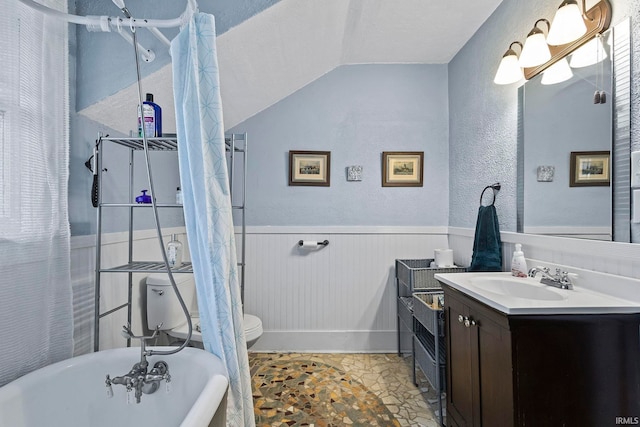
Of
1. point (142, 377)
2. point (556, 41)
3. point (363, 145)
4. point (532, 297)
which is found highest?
point (556, 41)

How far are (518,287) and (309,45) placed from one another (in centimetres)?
197

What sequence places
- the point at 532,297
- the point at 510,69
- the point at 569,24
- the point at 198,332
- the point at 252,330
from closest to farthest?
1. the point at 569,24
2. the point at 532,297
3. the point at 510,69
4. the point at 198,332
5. the point at 252,330

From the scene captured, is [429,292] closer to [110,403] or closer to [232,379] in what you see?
[232,379]

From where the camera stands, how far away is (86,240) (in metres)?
1.51

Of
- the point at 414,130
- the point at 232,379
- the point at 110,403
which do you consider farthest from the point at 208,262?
the point at 414,130

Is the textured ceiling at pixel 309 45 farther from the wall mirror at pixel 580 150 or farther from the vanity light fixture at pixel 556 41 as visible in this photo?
the wall mirror at pixel 580 150

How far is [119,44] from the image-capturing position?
61.9 inches

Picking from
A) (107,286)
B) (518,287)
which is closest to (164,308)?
(107,286)

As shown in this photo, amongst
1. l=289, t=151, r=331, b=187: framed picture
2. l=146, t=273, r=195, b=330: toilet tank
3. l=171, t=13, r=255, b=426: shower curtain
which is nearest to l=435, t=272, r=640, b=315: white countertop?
l=171, t=13, r=255, b=426: shower curtain

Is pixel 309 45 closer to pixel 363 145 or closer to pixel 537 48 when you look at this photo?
pixel 363 145

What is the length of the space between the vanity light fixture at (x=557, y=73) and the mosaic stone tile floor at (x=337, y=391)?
1.93m

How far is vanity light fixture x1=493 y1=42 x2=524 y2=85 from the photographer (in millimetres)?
1812

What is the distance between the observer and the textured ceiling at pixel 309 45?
174 cm

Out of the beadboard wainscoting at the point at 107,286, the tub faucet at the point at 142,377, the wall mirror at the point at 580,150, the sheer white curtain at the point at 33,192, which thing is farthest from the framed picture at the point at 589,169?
the beadboard wainscoting at the point at 107,286
